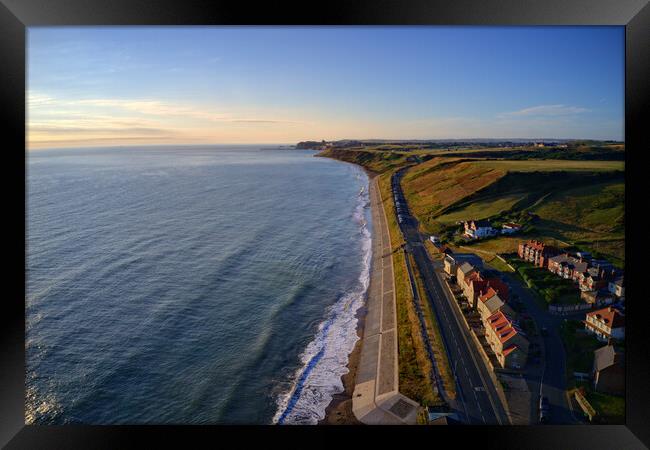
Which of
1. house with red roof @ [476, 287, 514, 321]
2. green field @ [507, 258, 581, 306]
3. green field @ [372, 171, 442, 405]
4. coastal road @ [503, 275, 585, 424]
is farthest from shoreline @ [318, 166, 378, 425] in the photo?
green field @ [507, 258, 581, 306]

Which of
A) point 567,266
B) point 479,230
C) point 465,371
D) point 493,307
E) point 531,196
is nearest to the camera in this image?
point 465,371

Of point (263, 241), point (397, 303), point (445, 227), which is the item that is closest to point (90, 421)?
point (397, 303)

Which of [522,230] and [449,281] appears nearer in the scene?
[449,281]

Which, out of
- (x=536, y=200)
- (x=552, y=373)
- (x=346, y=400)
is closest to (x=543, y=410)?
(x=552, y=373)

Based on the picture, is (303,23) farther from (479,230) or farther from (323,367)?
(479,230)

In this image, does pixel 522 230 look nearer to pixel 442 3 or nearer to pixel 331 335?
pixel 331 335

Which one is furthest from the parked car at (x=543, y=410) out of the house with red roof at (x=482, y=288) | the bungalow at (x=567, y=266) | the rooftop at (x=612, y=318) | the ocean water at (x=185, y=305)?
the bungalow at (x=567, y=266)
